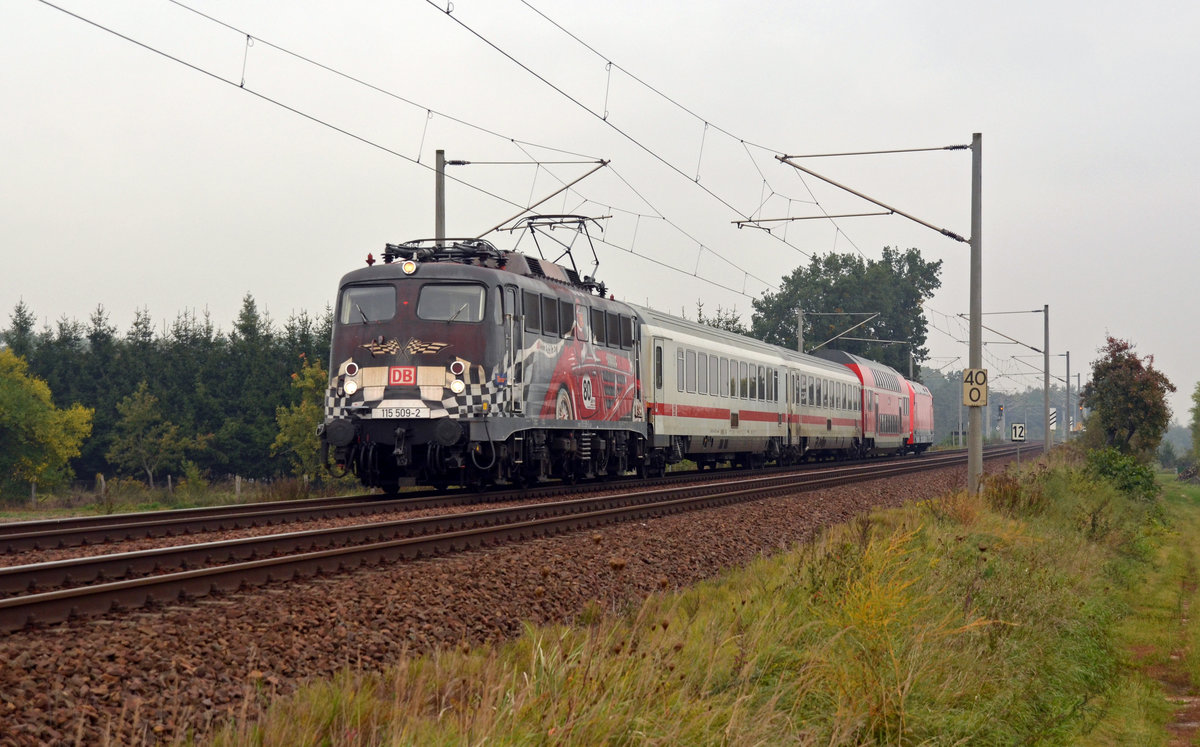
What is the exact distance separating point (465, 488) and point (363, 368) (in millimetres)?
4013

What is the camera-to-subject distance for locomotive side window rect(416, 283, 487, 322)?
16.7 meters

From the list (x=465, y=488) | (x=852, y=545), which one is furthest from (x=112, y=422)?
(x=852, y=545)

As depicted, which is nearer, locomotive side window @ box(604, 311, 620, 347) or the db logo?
the db logo

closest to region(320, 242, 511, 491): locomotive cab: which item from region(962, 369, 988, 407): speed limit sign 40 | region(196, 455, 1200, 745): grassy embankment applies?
region(196, 455, 1200, 745): grassy embankment

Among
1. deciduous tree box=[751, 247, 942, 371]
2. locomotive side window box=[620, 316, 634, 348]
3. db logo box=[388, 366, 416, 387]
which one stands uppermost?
deciduous tree box=[751, 247, 942, 371]

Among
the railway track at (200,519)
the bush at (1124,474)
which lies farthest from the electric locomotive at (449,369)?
the bush at (1124,474)

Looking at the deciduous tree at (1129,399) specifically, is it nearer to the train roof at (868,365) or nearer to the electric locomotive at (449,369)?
the train roof at (868,365)

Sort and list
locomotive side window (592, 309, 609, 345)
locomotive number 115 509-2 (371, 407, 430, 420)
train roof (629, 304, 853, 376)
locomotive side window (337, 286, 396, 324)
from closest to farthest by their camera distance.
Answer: locomotive number 115 509-2 (371, 407, 430, 420) < locomotive side window (337, 286, 396, 324) < locomotive side window (592, 309, 609, 345) < train roof (629, 304, 853, 376)

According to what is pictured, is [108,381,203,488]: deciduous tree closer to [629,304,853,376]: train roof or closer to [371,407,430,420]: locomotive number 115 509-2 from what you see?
[629,304,853,376]: train roof

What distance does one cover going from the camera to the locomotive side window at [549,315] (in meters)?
18.6

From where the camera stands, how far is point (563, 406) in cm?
1898

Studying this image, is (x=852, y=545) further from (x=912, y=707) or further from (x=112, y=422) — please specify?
(x=112, y=422)

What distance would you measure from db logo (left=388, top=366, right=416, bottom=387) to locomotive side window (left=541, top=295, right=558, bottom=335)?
282cm

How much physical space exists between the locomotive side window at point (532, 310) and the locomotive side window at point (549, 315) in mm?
158
